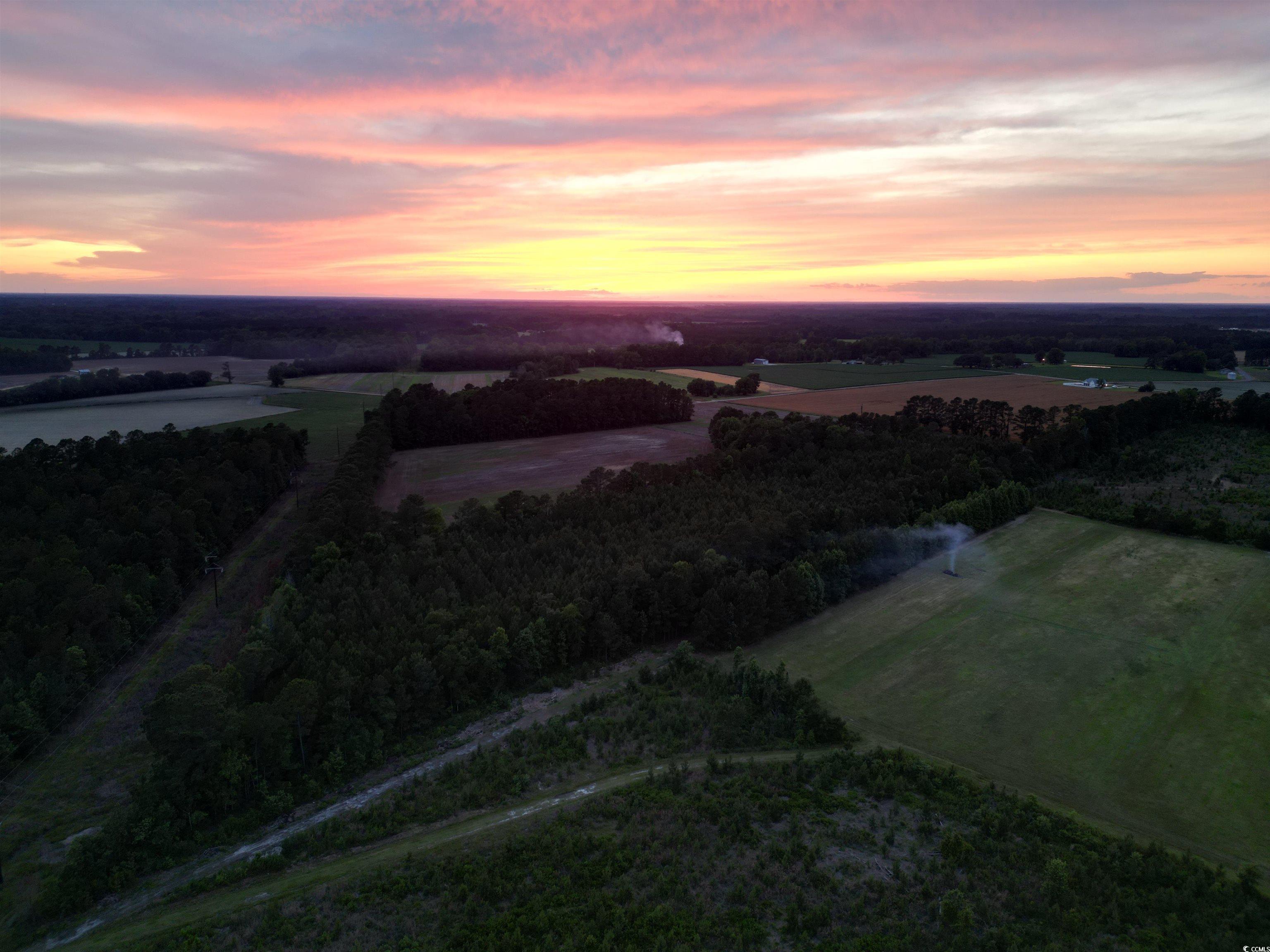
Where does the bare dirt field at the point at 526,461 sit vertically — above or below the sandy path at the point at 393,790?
above

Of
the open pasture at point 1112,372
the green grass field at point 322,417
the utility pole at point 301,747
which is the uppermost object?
the open pasture at point 1112,372

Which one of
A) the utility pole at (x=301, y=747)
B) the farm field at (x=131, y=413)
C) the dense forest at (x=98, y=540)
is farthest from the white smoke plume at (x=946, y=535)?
the farm field at (x=131, y=413)

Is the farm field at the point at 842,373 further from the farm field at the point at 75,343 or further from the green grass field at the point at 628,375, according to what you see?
the farm field at the point at 75,343

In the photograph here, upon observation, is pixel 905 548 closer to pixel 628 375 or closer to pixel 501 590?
pixel 501 590

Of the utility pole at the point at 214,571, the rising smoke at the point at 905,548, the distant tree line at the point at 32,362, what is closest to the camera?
the utility pole at the point at 214,571

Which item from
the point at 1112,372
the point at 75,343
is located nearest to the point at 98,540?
the point at 1112,372

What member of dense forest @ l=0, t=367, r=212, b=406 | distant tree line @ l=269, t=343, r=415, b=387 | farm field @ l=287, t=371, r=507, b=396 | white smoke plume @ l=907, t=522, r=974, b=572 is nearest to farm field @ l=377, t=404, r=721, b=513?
white smoke plume @ l=907, t=522, r=974, b=572

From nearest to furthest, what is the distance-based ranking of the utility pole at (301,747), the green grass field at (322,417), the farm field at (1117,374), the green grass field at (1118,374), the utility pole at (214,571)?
the utility pole at (301,747) → the utility pole at (214,571) → the green grass field at (322,417) → the farm field at (1117,374) → the green grass field at (1118,374)
